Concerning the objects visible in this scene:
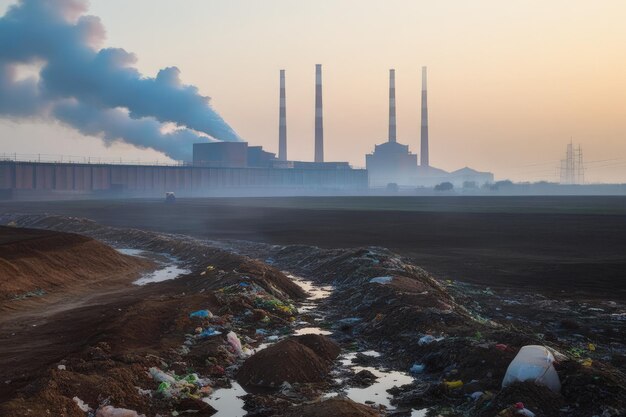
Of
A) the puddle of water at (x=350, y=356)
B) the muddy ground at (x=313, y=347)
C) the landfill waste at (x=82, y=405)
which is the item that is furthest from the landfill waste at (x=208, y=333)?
the landfill waste at (x=82, y=405)

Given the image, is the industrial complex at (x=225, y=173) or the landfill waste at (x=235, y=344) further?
the industrial complex at (x=225, y=173)

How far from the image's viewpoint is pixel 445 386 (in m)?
10.9

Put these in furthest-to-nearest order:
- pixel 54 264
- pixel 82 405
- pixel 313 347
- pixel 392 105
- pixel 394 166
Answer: pixel 394 166
pixel 392 105
pixel 54 264
pixel 313 347
pixel 82 405

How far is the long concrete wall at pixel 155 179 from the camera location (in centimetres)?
10325

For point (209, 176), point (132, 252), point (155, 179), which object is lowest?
point (132, 252)

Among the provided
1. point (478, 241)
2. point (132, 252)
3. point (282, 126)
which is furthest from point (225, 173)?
point (478, 241)

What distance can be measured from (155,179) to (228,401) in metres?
115

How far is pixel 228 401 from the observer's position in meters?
10.8

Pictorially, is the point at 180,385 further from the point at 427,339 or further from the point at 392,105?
the point at 392,105

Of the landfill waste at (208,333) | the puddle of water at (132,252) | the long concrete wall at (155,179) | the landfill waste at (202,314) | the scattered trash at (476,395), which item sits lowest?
the puddle of water at (132,252)

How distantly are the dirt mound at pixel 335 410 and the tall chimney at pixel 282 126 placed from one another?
139765 mm

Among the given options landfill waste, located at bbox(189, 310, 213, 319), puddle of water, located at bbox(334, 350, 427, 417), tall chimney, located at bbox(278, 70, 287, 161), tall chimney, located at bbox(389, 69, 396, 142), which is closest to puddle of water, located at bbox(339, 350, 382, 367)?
puddle of water, located at bbox(334, 350, 427, 417)

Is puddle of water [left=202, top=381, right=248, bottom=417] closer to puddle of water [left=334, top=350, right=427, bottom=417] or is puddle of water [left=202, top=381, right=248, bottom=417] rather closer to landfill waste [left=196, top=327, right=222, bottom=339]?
puddle of water [left=334, top=350, right=427, bottom=417]

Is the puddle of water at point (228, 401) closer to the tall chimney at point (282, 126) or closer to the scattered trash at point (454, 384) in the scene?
the scattered trash at point (454, 384)
